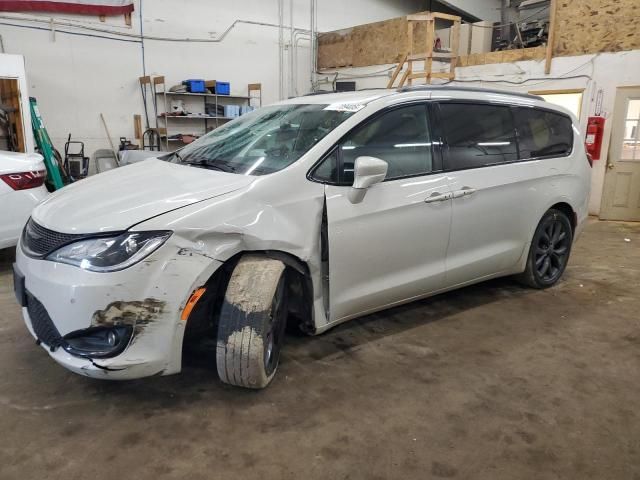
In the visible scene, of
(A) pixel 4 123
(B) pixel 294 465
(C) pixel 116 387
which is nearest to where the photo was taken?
(B) pixel 294 465

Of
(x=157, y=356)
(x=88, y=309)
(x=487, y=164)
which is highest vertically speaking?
(x=487, y=164)

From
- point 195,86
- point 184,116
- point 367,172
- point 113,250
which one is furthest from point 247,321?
point 195,86

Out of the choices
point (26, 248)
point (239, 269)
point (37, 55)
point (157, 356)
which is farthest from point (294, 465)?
point (37, 55)

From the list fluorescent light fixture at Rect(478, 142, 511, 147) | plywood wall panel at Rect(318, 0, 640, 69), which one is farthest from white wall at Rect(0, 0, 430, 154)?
fluorescent light fixture at Rect(478, 142, 511, 147)

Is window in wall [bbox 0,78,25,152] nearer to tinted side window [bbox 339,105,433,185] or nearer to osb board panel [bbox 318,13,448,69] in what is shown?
tinted side window [bbox 339,105,433,185]

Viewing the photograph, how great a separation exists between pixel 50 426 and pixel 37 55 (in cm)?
754

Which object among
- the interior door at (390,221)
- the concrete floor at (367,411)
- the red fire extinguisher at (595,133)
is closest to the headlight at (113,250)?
the concrete floor at (367,411)

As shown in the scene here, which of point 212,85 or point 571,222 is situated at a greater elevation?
point 212,85

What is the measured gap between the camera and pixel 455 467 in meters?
1.84

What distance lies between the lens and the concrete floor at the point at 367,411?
184 cm

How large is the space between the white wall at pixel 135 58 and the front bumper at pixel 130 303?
7.15 metres

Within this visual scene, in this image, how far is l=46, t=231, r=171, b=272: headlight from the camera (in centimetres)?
188

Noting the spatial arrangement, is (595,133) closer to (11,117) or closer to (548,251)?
(548,251)

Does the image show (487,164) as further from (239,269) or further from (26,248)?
(26,248)
